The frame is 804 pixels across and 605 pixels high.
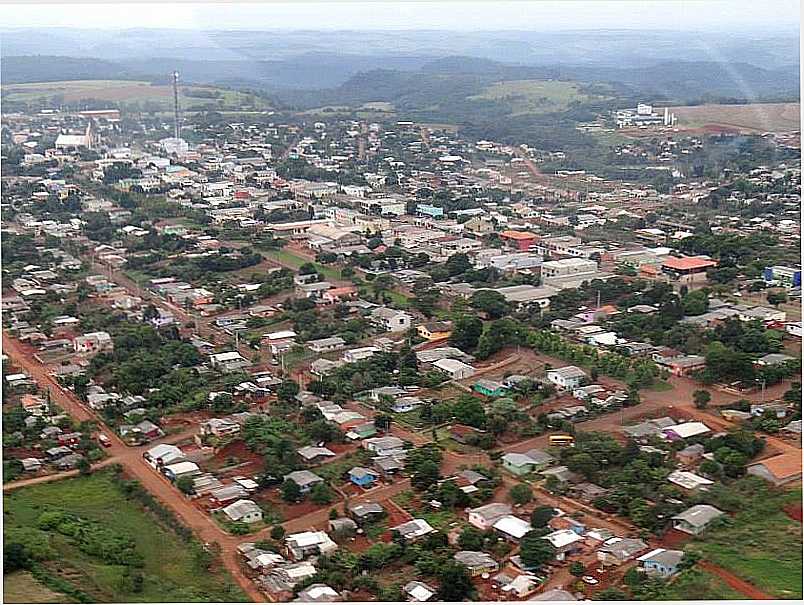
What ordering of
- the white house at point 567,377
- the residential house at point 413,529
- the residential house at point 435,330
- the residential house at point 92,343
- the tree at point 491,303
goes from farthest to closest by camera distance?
1. the tree at point 491,303
2. the residential house at point 435,330
3. the residential house at point 92,343
4. the white house at point 567,377
5. the residential house at point 413,529

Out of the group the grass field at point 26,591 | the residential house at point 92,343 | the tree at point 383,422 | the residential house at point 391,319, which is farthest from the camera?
the residential house at point 391,319

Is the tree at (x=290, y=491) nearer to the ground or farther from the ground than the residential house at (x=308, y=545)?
farther from the ground

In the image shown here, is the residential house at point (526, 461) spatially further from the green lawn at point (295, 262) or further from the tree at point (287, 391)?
the green lawn at point (295, 262)

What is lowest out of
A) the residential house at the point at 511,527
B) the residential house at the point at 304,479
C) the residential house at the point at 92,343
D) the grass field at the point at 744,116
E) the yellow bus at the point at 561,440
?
the residential house at the point at 511,527

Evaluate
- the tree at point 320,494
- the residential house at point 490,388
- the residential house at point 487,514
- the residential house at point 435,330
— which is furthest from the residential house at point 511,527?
the residential house at point 435,330

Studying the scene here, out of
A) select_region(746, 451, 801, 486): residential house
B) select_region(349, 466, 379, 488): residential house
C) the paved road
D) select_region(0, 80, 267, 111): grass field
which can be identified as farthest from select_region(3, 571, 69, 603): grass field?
select_region(0, 80, 267, 111): grass field

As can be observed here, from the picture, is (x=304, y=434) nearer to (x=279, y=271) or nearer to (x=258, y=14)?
(x=258, y=14)
